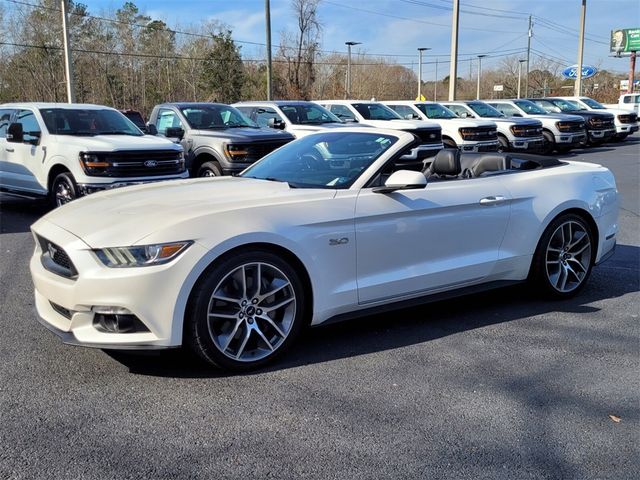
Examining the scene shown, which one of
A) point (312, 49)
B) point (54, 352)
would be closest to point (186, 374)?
point (54, 352)

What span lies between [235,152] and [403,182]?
6.85 meters

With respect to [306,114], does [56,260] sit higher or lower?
lower

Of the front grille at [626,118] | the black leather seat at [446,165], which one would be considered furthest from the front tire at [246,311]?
the front grille at [626,118]

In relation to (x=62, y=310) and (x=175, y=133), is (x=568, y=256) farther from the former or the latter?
(x=175, y=133)

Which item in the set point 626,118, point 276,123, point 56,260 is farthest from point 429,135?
point 626,118

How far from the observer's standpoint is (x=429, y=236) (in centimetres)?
442

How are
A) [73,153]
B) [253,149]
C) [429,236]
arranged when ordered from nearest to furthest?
[429,236] → [73,153] → [253,149]

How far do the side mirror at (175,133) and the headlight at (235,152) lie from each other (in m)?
1.30

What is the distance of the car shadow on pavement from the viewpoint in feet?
12.9

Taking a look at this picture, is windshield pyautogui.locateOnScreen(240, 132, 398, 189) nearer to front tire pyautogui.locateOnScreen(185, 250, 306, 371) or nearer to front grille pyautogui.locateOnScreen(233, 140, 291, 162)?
front tire pyautogui.locateOnScreen(185, 250, 306, 371)

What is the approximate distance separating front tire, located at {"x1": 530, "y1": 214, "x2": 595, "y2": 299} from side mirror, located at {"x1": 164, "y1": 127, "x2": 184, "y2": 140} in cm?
796

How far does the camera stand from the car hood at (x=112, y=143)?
8.78m

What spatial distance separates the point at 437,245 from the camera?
14.7 feet

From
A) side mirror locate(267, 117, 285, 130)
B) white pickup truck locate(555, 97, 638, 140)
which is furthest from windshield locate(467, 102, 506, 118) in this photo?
side mirror locate(267, 117, 285, 130)
